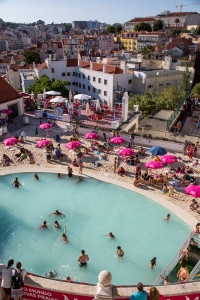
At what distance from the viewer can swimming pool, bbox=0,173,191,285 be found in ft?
41.2

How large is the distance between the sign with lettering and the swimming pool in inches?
174

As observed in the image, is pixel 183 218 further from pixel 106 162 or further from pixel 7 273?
pixel 7 273

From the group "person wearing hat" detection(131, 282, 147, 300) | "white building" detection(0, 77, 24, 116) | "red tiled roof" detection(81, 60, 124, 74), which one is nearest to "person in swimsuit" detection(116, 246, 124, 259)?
"person wearing hat" detection(131, 282, 147, 300)

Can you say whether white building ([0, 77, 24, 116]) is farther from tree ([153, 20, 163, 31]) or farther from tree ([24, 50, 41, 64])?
tree ([153, 20, 163, 31])

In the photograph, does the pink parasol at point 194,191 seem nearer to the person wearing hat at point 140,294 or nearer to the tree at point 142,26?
the person wearing hat at point 140,294

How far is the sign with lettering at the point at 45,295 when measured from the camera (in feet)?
24.3

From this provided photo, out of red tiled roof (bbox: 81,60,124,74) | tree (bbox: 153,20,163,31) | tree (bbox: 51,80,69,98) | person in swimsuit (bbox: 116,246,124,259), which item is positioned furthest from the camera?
tree (bbox: 153,20,163,31)

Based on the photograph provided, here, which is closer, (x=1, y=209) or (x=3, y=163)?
(x=1, y=209)

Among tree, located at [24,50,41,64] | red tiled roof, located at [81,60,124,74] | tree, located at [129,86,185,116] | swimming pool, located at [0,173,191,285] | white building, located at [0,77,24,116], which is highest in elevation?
tree, located at [24,50,41,64]

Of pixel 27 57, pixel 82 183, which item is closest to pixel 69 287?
pixel 82 183

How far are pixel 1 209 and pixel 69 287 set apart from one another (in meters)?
10.5

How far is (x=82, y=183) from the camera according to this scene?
19062 millimetres

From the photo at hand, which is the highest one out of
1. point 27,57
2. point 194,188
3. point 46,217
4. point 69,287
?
point 27,57

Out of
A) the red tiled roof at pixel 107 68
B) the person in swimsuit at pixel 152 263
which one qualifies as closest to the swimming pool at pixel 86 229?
the person in swimsuit at pixel 152 263
